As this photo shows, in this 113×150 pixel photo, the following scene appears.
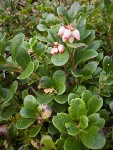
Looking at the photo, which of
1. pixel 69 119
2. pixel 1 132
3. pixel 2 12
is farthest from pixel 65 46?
pixel 2 12

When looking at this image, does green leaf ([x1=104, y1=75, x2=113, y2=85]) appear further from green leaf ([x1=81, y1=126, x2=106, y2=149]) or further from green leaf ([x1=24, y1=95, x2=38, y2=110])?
green leaf ([x1=24, y1=95, x2=38, y2=110])

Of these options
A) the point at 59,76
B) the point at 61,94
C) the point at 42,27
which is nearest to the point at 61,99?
the point at 61,94

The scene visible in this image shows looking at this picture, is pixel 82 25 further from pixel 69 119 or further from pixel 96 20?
pixel 96 20

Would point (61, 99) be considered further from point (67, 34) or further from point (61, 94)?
point (67, 34)

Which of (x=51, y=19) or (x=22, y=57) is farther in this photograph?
(x=51, y=19)

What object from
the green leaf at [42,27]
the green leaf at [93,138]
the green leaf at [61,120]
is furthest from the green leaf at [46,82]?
the green leaf at [42,27]

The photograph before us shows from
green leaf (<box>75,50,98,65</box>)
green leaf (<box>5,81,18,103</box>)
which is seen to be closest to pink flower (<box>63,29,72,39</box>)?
green leaf (<box>75,50,98,65</box>)

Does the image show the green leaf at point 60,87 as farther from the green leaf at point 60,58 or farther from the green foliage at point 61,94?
the green leaf at point 60,58
